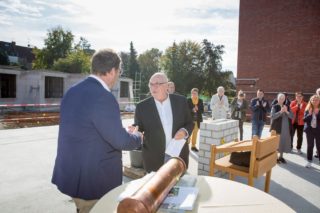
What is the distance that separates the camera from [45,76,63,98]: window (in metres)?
24.4

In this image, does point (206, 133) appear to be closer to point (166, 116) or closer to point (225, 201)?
point (166, 116)

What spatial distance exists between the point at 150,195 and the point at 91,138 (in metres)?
0.78

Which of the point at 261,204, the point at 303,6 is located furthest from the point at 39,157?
the point at 303,6

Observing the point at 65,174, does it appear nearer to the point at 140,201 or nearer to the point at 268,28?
the point at 140,201

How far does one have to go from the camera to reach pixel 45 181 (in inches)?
197

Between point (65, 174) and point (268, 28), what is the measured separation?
22.0 meters

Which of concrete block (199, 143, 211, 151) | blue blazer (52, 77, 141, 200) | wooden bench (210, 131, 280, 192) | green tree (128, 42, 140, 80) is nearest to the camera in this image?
blue blazer (52, 77, 141, 200)

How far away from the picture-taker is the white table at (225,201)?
5.98 feet

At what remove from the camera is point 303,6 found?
61.8 ft

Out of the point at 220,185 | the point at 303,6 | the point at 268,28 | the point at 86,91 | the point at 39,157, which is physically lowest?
the point at 39,157

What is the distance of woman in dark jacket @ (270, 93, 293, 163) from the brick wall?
13.8m

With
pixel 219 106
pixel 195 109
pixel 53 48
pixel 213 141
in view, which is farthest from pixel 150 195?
pixel 53 48

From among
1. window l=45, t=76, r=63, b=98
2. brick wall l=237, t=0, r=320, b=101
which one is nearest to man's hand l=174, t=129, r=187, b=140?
brick wall l=237, t=0, r=320, b=101

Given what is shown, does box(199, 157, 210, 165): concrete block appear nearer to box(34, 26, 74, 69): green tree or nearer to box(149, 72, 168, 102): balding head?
box(149, 72, 168, 102): balding head
